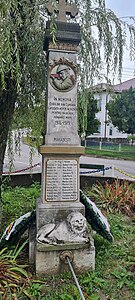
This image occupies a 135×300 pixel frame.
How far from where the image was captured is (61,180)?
3303 mm

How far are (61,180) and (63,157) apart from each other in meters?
0.28

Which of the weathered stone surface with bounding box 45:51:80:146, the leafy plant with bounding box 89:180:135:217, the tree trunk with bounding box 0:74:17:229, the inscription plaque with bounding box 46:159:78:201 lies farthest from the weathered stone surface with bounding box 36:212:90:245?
the leafy plant with bounding box 89:180:135:217

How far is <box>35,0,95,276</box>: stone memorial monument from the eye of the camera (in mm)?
3141

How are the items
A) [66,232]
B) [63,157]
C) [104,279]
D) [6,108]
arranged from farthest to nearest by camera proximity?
[6,108] < [63,157] < [66,232] < [104,279]

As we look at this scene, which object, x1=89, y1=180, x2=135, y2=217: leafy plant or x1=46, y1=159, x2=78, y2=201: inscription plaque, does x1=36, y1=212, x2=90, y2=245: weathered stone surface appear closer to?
x1=46, y1=159, x2=78, y2=201: inscription plaque

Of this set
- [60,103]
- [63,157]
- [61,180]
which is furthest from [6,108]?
[61,180]

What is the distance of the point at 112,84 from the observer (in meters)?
4.40

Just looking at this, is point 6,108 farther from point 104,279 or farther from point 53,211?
point 104,279

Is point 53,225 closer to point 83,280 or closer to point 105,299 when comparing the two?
point 83,280

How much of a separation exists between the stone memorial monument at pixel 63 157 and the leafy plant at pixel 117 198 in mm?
2359

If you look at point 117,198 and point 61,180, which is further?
point 117,198

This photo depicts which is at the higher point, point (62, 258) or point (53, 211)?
point (53, 211)

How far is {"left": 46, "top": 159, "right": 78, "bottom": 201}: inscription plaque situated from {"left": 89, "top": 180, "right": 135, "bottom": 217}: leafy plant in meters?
2.35

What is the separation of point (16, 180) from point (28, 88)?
3.42 metres
